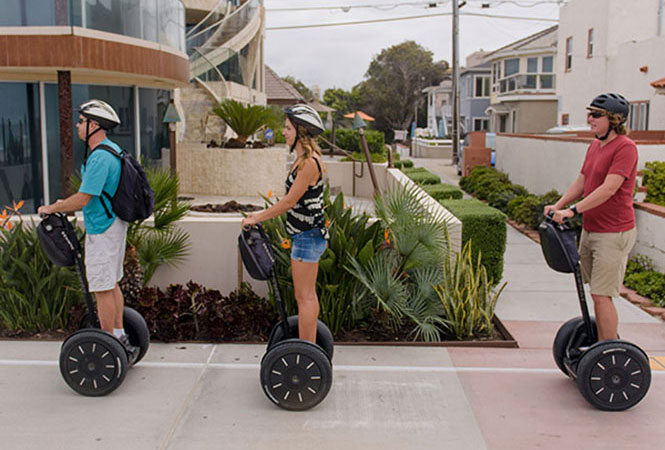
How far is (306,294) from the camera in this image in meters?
4.67

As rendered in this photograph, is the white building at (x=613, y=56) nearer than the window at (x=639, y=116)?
Yes

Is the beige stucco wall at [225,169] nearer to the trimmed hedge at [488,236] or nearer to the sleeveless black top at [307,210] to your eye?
the trimmed hedge at [488,236]

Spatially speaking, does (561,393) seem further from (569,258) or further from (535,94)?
(535,94)

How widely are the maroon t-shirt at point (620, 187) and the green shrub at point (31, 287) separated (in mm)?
4138

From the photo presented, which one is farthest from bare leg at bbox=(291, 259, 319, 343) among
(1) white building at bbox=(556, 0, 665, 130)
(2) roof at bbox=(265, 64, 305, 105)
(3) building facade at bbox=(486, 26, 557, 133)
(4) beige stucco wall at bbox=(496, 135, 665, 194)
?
(3) building facade at bbox=(486, 26, 557, 133)

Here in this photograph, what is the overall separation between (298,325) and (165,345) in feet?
5.22

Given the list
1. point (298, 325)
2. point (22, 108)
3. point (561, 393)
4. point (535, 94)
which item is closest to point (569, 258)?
point (561, 393)

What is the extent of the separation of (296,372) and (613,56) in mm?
22588

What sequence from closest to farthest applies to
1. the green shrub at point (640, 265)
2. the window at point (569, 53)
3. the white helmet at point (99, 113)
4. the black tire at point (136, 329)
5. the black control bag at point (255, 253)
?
the black control bag at point (255, 253)
the white helmet at point (99, 113)
the black tire at point (136, 329)
the green shrub at point (640, 265)
the window at point (569, 53)

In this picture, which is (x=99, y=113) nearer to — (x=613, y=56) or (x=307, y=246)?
(x=307, y=246)

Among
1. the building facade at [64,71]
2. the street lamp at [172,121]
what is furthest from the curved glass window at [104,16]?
the street lamp at [172,121]

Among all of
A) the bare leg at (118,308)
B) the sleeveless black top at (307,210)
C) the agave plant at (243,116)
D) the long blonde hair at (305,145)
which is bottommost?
the bare leg at (118,308)

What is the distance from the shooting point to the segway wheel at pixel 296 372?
14.7 feet

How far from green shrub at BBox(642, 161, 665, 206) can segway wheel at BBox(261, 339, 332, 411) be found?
621cm
